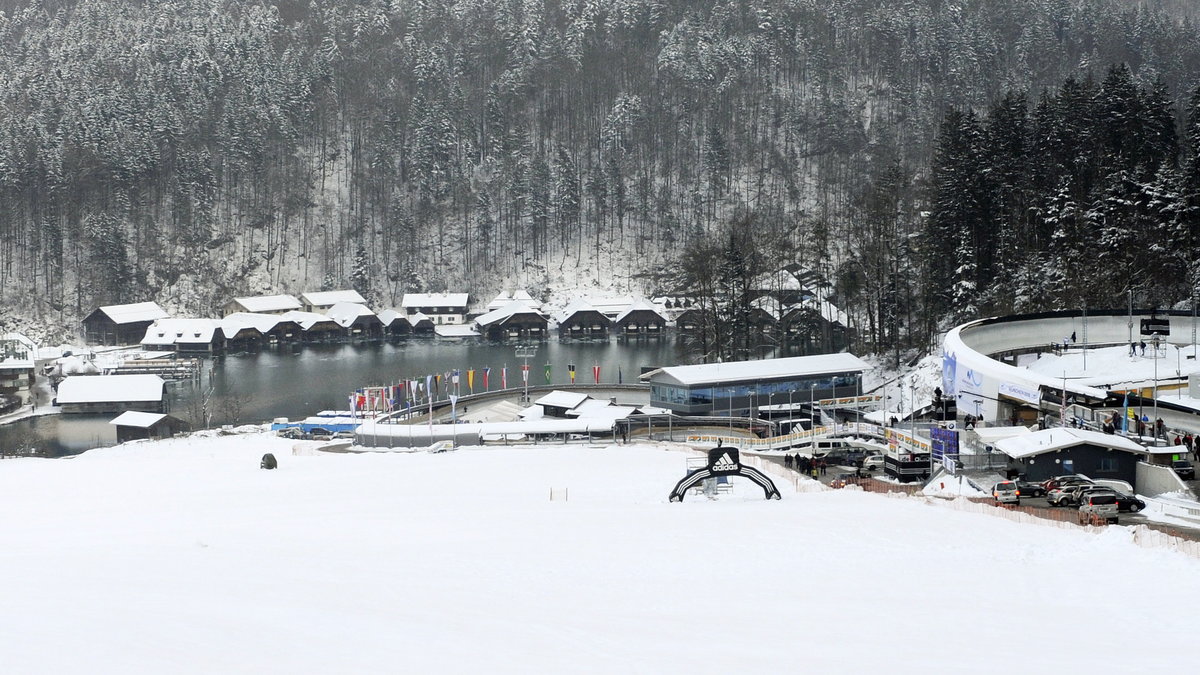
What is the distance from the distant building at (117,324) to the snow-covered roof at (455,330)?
20.3m

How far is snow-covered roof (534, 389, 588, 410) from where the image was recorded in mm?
46344

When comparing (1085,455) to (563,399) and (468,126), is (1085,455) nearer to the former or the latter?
(563,399)

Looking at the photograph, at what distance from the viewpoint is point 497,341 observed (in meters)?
80.8

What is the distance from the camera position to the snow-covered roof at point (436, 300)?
293ft

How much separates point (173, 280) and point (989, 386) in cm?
7383

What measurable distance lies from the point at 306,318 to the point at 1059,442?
219 ft

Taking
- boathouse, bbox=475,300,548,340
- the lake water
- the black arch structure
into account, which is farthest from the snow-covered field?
boathouse, bbox=475,300,548,340

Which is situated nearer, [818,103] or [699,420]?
[699,420]

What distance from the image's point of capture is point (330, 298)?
89000mm

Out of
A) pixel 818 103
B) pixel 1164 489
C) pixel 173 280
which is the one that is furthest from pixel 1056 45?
pixel 1164 489

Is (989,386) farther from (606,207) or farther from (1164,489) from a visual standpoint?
(606,207)

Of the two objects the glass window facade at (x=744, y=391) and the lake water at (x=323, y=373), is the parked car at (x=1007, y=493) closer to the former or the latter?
the glass window facade at (x=744, y=391)

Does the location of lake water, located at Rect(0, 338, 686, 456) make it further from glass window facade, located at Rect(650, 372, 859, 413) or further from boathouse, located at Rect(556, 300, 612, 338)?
glass window facade, located at Rect(650, 372, 859, 413)

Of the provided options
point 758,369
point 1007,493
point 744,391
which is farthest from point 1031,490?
point 758,369
